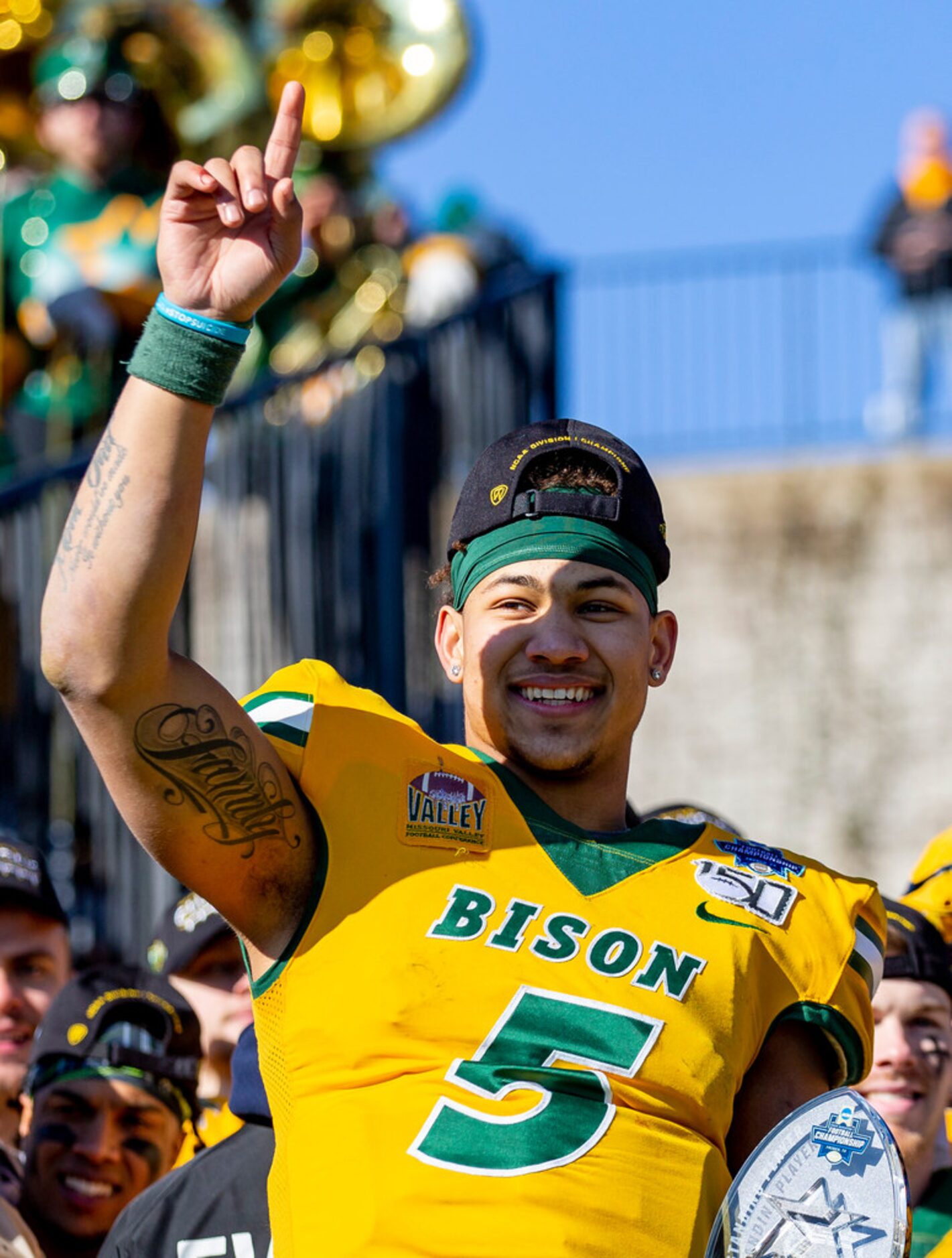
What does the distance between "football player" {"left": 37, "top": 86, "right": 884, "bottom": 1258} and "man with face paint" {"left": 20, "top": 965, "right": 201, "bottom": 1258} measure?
130 centimetres

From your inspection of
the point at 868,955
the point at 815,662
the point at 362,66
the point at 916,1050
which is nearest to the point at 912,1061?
the point at 916,1050

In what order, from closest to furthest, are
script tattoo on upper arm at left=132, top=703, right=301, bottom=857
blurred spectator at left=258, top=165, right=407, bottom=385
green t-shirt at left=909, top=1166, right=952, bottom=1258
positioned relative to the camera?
script tattoo on upper arm at left=132, top=703, right=301, bottom=857
green t-shirt at left=909, top=1166, right=952, bottom=1258
blurred spectator at left=258, top=165, right=407, bottom=385

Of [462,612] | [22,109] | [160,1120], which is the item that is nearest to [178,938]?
[160,1120]

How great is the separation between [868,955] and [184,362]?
1280 mm

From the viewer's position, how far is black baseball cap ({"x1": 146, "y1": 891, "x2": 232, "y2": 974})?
3902mm

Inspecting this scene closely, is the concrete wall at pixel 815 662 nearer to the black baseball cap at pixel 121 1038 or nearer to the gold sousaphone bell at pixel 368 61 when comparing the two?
the gold sousaphone bell at pixel 368 61

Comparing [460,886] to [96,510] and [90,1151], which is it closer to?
[96,510]

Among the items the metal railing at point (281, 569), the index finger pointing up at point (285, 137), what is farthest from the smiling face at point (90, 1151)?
the index finger pointing up at point (285, 137)

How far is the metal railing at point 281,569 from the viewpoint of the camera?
19.3ft

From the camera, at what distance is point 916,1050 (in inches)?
139

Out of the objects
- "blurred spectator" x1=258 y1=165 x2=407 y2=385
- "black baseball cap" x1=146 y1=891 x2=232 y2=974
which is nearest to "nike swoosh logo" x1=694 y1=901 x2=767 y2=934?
"black baseball cap" x1=146 y1=891 x2=232 y2=974

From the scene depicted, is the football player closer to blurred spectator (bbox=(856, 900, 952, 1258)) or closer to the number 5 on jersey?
the number 5 on jersey

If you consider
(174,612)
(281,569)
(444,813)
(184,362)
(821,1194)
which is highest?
(184,362)

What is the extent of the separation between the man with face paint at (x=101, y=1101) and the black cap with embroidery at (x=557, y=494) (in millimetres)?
1461
